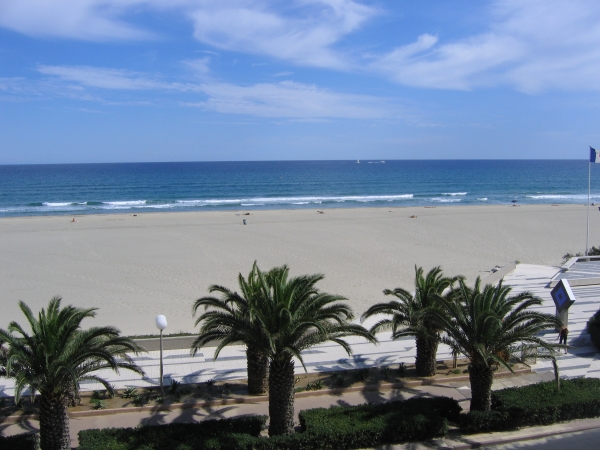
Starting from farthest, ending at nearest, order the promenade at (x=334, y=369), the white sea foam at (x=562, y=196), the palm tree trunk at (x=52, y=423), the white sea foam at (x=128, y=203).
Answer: the white sea foam at (x=562, y=196), the white sea foam at (x=128, y=203), the promenade at (x=334, y=369), the palm tree trunk at (x=52, y=423)

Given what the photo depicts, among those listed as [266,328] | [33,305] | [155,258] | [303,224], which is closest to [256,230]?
[303,224]

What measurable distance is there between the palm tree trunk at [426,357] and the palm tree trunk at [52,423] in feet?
24.6

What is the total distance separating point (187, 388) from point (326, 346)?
4.31 meters

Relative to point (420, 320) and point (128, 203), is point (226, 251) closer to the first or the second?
point (420, 320)

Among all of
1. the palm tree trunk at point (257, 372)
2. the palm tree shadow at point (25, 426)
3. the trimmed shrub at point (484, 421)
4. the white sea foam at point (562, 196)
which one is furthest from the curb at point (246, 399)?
the white sea foam at point (562, 196)

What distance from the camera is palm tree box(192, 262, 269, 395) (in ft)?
31.8

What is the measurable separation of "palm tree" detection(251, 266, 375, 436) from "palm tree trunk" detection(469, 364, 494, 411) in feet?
6.90

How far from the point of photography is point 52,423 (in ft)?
28.5

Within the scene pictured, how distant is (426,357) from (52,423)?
7744mm

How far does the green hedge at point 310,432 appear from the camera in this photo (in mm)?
8672

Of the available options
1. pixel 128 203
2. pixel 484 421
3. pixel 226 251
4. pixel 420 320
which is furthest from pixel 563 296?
pixel 128 203

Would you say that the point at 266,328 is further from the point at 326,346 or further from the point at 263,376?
the point at 326,346

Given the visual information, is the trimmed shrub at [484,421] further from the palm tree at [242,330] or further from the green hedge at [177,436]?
the palm tree at [242,330]

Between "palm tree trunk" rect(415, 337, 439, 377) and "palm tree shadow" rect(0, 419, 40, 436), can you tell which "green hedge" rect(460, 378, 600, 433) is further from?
"palm tree shadow" rect(0, 419, 40, 436)
